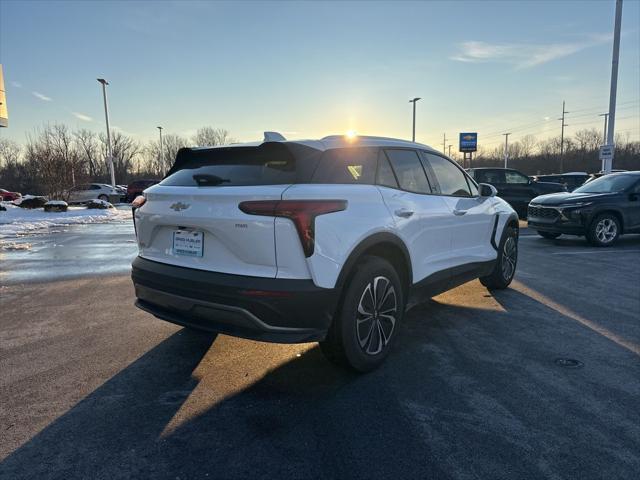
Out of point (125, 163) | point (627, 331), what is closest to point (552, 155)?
point (125, 163)

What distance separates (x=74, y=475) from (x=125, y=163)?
82659 millimetres

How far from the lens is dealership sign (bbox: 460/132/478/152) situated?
4397 centimetres

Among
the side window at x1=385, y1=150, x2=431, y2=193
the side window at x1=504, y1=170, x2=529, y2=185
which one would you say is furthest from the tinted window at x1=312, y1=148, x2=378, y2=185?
the side window at x1=504, y1=170, x2=529, y2=185

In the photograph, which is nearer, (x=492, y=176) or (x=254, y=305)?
(x=254, y=305)

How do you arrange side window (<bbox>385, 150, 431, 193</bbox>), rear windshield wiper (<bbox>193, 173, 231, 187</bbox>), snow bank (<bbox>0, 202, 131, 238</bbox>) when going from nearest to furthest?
rear windshield wiper (<bbox>193, 173, 231, 187</bbox>) → side window (<bbox>385, 150, 431, 193</bbox>) → snow bank (<bbox>0, 202, 131, 238</bbox>)

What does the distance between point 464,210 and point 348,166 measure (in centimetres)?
192

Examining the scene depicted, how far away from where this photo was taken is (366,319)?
11.0 feet

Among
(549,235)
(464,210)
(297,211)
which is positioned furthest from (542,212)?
(297,211)

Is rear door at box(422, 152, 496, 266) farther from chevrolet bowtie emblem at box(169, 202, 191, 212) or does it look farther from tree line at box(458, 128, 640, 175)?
tree line at box(458, 128, 640, 175)

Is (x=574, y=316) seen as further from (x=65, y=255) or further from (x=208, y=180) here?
(x=65, y=255)

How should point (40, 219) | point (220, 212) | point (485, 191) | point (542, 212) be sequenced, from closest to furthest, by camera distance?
point (220, 212) → point (485, 191) → point (542, 212) → point (40, 219)

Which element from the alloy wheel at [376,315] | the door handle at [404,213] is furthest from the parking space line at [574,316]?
the door handle at [404,213]

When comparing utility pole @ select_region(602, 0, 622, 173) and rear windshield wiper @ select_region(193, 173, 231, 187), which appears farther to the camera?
utility pole @ select_region(602, 0, 622, 173)

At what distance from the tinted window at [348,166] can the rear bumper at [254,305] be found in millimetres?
787
